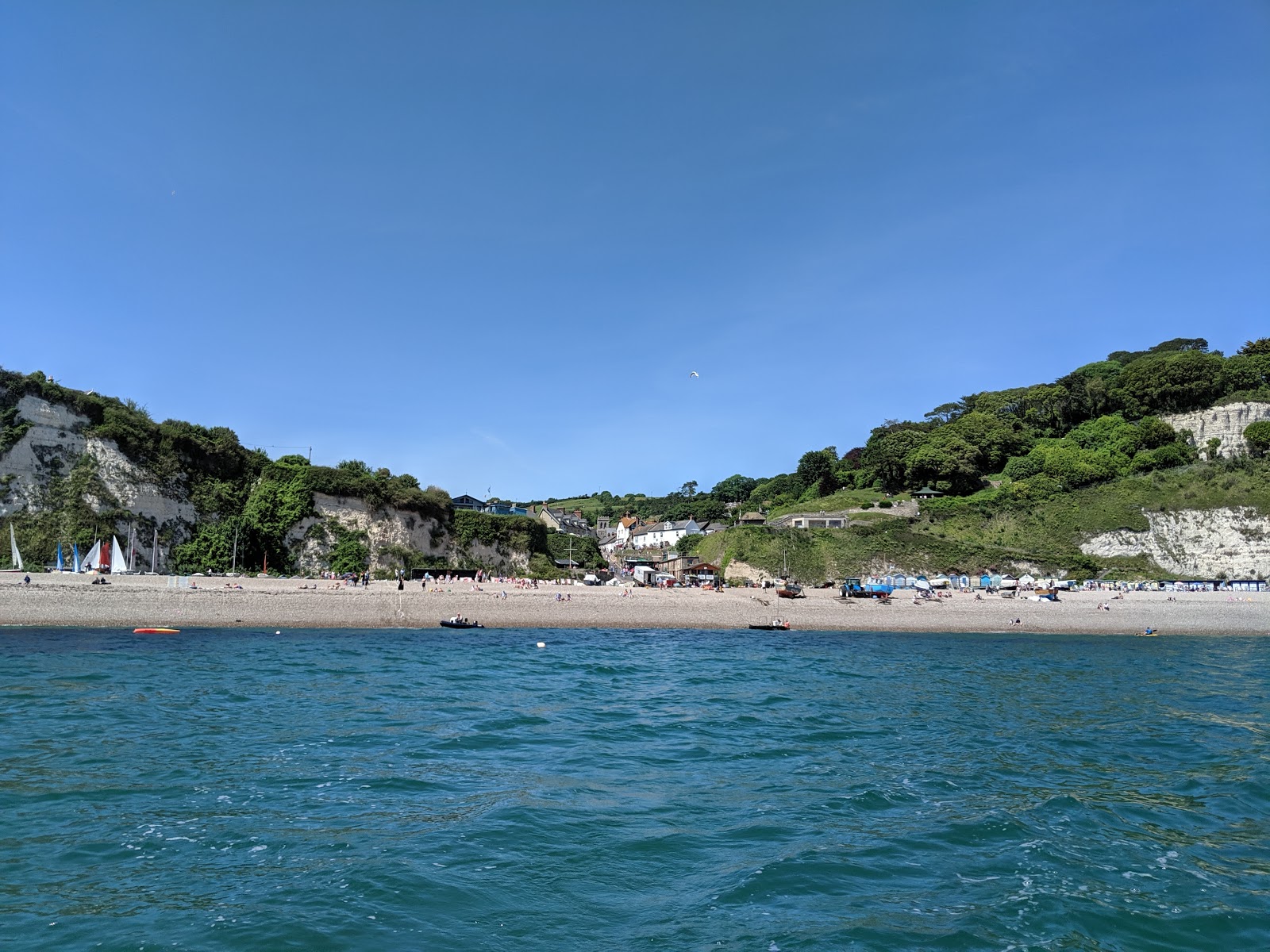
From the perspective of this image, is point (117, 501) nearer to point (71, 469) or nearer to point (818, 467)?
point (71, 469)

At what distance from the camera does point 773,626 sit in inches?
1592

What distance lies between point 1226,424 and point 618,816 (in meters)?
84.7

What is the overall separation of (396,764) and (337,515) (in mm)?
44738

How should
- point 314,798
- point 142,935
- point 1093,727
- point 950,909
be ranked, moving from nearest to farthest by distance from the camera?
1. point 142,935
2. point 950,909
3. point 314,798
4. point 1093,727

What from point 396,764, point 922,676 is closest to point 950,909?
point 396,764

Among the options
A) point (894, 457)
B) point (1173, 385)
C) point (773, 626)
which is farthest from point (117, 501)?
point (1173, 385)

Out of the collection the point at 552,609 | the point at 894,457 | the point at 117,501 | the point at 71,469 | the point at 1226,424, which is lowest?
the point at 552,609

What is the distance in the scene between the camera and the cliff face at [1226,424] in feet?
225

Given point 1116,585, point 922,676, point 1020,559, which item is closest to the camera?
point 922,676

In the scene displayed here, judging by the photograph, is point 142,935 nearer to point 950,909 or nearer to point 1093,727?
point 950,909

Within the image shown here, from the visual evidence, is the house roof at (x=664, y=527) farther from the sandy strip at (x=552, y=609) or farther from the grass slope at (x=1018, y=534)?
the sandy strip at (x=552, y=609)

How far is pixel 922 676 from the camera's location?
990 inches

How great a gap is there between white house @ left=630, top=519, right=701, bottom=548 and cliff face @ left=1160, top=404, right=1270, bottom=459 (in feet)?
187

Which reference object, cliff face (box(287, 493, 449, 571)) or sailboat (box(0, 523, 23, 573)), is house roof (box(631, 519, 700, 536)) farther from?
sailboat (box(0, 523, 23, 573))
